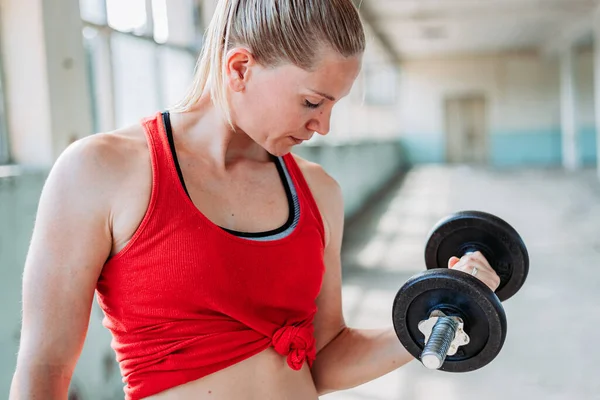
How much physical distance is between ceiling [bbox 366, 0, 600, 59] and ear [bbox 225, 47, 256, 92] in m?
7.96

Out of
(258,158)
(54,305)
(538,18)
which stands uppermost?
(538,18)

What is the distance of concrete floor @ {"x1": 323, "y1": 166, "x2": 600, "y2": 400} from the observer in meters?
2.76

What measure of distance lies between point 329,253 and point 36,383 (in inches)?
19.9

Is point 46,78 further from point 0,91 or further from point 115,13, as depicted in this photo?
point 115,13

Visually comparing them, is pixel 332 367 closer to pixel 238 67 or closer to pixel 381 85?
pixel 238 67

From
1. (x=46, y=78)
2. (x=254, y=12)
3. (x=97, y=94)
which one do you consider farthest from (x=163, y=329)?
(x=97, y=94)

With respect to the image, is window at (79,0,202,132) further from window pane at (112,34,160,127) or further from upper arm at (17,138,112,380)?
upper arm at (17,138,112,380)

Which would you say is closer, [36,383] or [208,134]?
[36,383]

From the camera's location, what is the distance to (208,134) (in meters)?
1.00

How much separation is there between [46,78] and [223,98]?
1.26 meters

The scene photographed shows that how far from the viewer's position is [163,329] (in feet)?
2.77

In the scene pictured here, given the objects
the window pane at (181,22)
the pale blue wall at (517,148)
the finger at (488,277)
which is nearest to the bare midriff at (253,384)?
the finger at (488,277)

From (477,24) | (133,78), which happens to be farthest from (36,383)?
(477,24)

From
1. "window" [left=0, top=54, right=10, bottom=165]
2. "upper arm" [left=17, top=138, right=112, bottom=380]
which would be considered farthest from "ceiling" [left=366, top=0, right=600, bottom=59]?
"upper arm" [left=17, top=138, right=112, bottom=380]
